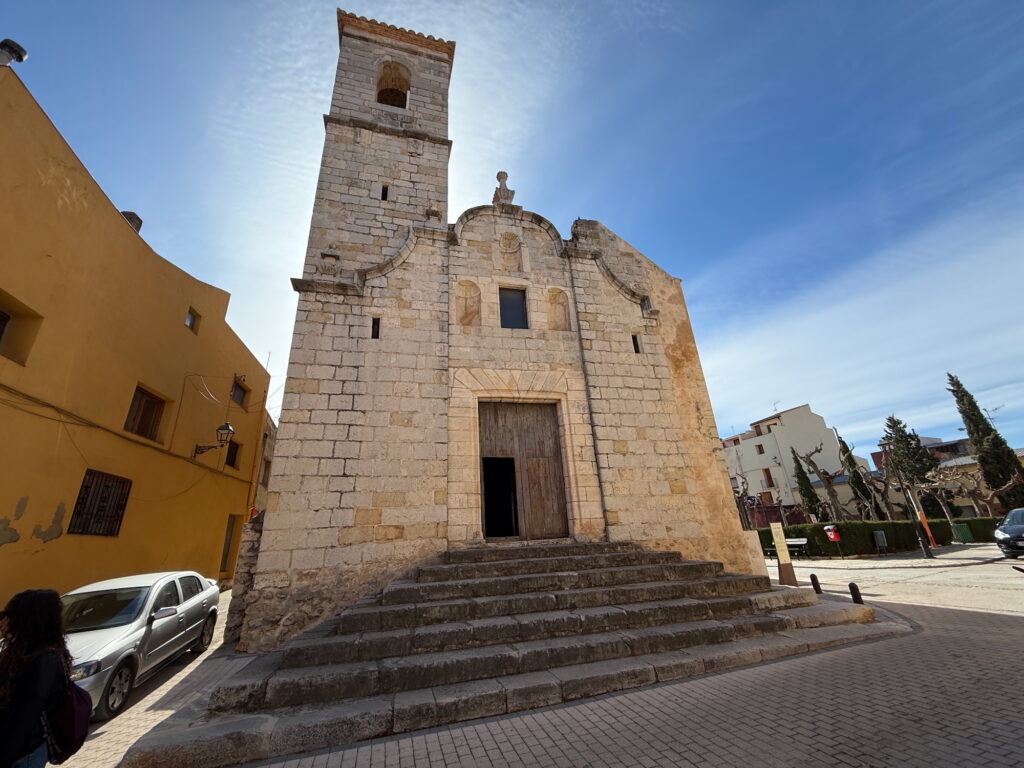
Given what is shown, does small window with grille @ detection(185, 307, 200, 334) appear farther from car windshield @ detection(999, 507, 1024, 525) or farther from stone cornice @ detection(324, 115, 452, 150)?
car windshield @ detection(999, 507, 1024, 525)

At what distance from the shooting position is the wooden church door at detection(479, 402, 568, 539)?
7605 millimetres

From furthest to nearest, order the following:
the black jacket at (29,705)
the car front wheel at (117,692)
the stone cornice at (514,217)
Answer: the stone cornice at (514,217), the car front wheel at (117,692), the black jacket at (29,705)

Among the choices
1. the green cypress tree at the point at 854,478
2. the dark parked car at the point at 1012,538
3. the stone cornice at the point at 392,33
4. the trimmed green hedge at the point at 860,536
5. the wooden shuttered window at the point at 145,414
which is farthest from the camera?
the green cypress tree at the point at 854,478

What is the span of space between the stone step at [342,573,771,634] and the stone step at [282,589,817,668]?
0.10 metres

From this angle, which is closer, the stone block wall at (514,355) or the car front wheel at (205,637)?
the car front wheel at (205,637)

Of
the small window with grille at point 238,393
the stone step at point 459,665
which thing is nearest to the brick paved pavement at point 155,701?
the stone step at point 459,665

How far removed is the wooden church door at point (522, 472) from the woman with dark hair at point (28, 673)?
5430 mm

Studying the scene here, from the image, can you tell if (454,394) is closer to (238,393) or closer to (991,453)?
(238,393)

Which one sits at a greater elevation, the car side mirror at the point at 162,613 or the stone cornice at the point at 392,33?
the stone cornice at the point at 392,33

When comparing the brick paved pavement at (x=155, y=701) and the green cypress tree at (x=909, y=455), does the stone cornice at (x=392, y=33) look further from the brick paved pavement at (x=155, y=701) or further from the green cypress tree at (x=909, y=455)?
the green cypress tree at (x=909, y=455)

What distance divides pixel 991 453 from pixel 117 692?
141 feet

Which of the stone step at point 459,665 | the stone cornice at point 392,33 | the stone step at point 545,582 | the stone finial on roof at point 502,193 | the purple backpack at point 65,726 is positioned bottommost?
the stone step at point 459,665

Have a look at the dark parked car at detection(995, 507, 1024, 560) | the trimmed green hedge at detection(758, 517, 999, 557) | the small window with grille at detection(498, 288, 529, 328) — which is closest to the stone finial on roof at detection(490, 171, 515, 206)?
the small window with grille at detection(498, 288, 529, 328)

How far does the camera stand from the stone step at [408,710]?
3193 mm
